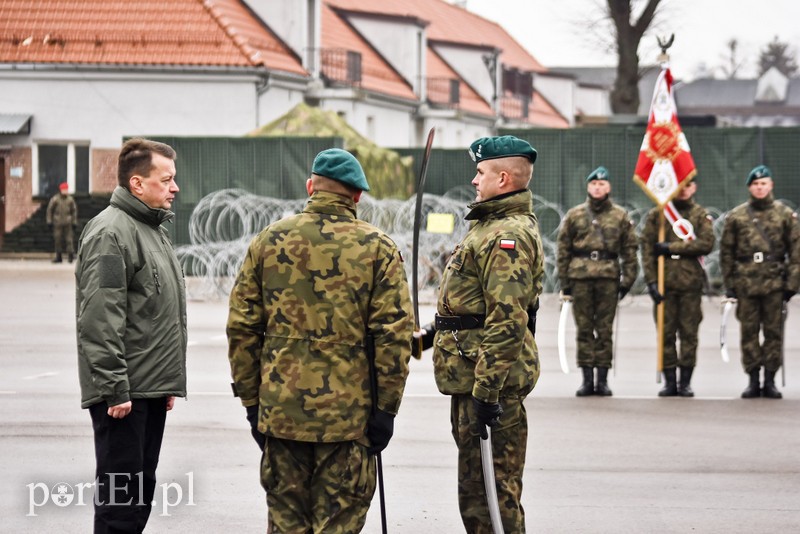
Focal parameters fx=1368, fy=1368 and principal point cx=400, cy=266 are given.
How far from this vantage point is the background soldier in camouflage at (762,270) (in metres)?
12.0

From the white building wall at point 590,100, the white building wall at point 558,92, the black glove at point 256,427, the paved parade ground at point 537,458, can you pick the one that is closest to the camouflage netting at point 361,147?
the paved parade ground at point 537,458

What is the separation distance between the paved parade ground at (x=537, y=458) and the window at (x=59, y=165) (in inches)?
846

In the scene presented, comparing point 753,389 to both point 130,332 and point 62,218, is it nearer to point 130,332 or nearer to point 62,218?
point 130,332

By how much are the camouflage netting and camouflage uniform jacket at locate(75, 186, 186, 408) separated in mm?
19348

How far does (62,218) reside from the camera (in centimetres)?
3222

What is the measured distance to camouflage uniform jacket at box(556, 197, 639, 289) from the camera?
12.2 metres

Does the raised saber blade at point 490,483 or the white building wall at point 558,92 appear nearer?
the raised saber blade at point 490,483

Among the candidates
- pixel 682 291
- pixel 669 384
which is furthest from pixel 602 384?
pixel 682 291

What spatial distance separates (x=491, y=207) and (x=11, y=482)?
3838 mm

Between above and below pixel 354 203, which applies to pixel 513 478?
below

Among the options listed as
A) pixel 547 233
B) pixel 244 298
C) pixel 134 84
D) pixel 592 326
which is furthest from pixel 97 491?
pixel 134 84

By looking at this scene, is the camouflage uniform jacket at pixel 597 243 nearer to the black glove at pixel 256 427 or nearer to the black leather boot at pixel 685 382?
the black leather boot at pixel 685 382

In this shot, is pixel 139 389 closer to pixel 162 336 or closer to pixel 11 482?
pixel 162 336

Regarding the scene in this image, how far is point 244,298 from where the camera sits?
539 centimetres
